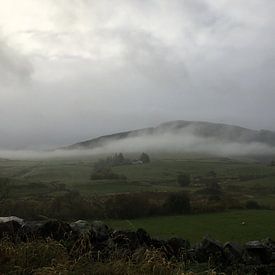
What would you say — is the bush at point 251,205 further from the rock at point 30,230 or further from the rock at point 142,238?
the rock at point 30,230

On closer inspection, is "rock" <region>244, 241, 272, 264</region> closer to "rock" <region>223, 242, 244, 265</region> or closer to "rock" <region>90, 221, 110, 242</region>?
"rock" <region>223, 242, 244, 265</region>

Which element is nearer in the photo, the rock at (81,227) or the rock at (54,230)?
the rock at (54,230)

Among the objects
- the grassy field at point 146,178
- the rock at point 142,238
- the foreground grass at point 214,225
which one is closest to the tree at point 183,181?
the grassy field at point 146,178

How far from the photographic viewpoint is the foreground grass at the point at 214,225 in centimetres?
3912

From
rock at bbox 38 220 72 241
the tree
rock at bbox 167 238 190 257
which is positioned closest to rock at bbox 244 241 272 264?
rock at bbox 167 238 190 257

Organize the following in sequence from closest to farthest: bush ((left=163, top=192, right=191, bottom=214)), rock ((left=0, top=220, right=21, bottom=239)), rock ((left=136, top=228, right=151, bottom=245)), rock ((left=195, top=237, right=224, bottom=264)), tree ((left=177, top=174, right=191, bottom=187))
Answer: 1. rock ((left=0, top=220, right=21, bottom=239))
2. rock ((left=195, top=237, right=224, bottom=264))
3. rock ((left=136, top=228, right=151, bottom=245))
4. bush ((left=163, top=192, right=191, bottom=214))
5. tree ((left=177, top=174, right=191, bottom=187))

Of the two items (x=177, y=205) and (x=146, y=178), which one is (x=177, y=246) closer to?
(x=177, y=205)

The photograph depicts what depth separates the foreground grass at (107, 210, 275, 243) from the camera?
39.1m

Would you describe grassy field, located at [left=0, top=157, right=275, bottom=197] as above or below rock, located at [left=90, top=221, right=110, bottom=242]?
below

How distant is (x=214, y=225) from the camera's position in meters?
47.2

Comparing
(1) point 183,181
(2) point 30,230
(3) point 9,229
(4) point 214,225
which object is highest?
(3) point 9,229

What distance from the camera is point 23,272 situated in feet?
32.0

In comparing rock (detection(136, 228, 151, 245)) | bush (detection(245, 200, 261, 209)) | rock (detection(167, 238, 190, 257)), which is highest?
rock (detection(136, 228, 151, 245))

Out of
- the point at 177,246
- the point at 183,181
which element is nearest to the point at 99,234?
the point at 177,246
